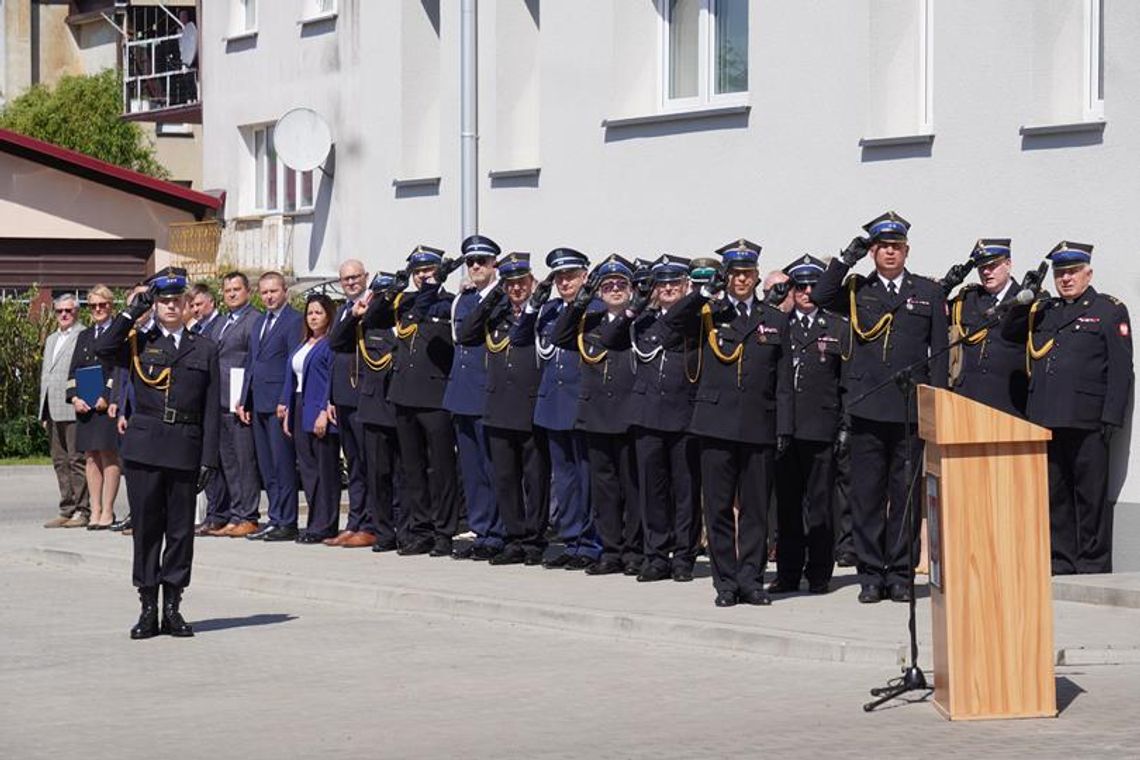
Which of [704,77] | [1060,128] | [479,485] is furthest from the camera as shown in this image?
[704,77]

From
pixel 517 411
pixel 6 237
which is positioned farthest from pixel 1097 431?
pixel 6 237

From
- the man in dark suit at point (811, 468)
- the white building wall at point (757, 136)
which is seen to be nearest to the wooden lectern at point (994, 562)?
the man in dark suit at point (811, 468)

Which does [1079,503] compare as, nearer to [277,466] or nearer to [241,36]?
[277,466]

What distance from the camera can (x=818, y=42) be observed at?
1861 cm

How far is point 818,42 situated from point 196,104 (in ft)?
74.5

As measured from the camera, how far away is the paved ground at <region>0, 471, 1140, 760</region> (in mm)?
9844

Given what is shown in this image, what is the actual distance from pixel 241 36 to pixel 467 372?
51.6 feet

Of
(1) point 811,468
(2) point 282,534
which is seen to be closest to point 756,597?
(1) point 811,468

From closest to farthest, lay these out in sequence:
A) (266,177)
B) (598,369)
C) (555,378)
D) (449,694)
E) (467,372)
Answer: (449,694)
(598,369)
(555,378)
(467,372)
(266,177)

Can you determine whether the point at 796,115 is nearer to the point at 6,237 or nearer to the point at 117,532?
the point at 117,532

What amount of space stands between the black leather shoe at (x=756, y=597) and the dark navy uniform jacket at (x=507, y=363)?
113 inches

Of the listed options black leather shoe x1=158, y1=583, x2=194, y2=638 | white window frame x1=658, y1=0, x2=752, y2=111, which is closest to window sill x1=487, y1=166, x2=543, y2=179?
white window frame x1=658, y1=0, x2=752, y2=111

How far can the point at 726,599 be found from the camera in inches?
546

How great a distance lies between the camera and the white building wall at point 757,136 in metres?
16.2
